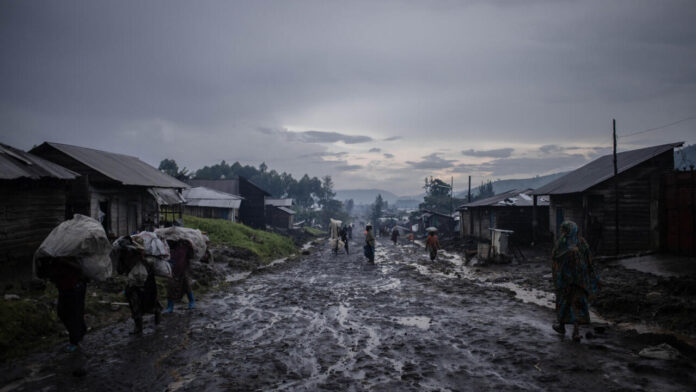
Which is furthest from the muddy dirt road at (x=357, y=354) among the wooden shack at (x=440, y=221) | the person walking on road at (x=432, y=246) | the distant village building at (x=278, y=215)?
the distant village building at (x=278, y=215)

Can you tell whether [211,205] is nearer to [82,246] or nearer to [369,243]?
[369,243]

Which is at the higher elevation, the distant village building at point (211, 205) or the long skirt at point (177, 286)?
the distant village building at point (211, 205)

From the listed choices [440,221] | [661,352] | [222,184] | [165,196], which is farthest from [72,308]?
[222,184]

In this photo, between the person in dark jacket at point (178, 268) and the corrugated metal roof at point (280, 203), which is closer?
the person in dark jacket at point (178, 268)

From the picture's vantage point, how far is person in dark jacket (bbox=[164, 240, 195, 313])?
28.0ft

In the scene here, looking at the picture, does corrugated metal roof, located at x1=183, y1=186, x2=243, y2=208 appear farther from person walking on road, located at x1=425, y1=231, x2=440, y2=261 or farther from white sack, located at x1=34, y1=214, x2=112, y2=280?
white sack, located at x1=34, y1=214, x2=112, y2=280

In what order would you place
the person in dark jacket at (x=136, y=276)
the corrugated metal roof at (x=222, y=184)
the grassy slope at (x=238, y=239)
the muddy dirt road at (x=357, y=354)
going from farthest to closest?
the corrugated metal roof at (x=222, y=184), the grassy slope at (x=238, y=239), the person in dark jacket at (x=136, y=276), the muddy dirt road at (x=357, y=354)

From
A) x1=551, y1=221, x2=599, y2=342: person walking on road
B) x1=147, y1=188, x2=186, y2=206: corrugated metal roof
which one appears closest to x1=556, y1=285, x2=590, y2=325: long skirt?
x1=551, y1=221, x2=599, y2=342: person walking on road

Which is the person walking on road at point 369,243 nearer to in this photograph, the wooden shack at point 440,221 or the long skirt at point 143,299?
the long skirt at point 143,299

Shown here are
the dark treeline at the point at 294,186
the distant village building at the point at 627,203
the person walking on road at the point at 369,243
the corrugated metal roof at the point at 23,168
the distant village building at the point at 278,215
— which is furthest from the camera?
the dark treeline at the point at 294,186

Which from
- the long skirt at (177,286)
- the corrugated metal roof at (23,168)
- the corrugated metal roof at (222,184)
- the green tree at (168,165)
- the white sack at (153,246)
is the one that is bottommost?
the long skirt at (177,286)

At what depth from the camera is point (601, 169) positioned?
21.6 metres

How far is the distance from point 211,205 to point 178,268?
2796cm

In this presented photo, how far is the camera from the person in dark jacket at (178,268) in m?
8.52
